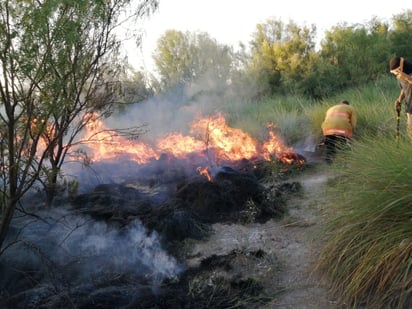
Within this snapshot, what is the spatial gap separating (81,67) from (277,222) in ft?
11.6

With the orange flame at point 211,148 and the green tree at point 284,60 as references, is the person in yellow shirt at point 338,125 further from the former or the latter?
the green tree at point 284,60

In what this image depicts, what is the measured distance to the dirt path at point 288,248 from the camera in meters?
4.18

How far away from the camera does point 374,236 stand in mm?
3752

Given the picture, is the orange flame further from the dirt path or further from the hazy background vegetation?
the hazy background vegetation

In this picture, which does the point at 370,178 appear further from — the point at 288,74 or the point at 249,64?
the point at 249,64

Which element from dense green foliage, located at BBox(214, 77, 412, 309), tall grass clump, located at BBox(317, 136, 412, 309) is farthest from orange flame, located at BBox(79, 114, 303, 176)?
tall grass clump, located at BBox(317, 136, 412, 309)

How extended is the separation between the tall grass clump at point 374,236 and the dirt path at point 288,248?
251 millimetres

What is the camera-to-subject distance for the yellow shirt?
929 cm

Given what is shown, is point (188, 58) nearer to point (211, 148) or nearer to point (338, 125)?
point (211, 148)

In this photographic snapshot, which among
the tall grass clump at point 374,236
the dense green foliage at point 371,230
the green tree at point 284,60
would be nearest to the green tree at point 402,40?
the green tree at point 284,60

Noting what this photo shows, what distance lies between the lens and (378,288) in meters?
3.49

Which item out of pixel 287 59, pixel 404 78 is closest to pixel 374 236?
pixel 404 78

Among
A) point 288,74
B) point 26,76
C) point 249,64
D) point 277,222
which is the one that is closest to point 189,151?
point 277,222

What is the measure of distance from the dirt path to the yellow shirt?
2.19 m
